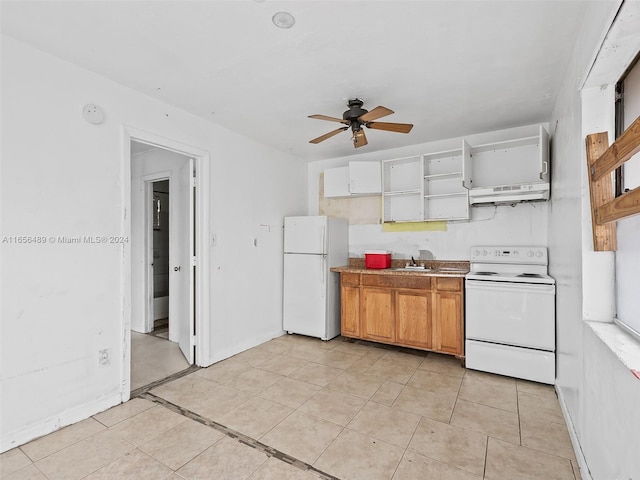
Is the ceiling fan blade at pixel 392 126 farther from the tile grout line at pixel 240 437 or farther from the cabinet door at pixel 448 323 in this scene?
the tile grout line at pixel 240 437

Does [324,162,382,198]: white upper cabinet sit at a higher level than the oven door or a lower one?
higher

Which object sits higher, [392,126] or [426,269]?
[392,126]

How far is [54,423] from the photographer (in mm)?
2223

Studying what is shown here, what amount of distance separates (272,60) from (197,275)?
218 centimetres

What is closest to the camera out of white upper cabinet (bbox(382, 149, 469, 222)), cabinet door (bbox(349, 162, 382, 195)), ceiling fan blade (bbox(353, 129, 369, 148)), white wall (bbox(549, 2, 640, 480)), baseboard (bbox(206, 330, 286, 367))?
white wall (bbox(549, 2, 640, 480))

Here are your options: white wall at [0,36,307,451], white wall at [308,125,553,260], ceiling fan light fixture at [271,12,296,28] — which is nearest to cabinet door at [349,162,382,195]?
white wall at [308,125,553,260]

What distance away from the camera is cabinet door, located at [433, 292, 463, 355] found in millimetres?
3375

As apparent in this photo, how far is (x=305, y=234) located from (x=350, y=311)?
3.83ft

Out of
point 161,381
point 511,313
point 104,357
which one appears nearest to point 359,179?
point 511,313

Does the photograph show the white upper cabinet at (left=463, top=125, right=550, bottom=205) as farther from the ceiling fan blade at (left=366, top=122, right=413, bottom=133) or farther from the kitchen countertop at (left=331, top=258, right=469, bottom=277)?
the ceiling fan blade at (left=366, top=122, right=413, bottom=133)

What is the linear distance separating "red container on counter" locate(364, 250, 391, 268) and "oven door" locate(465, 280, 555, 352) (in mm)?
1148

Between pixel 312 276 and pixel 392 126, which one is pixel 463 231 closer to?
pixel 392 126

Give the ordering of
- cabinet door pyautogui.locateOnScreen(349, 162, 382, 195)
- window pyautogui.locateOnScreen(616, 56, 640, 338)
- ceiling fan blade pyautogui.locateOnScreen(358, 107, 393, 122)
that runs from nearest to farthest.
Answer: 1. window pyautogui.locateOnScreen(616, 56, 640, 338)
2. ceiling fan blade pyautogui.locateOnScreen(358, 107, 393, 122)
3. cabinet door pyautogui.locateOnScreen(349, 162, 382, 195)

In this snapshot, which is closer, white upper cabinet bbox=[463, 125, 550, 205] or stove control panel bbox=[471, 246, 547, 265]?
white upper cabinet bbox=[463, 125, 550, 205]
